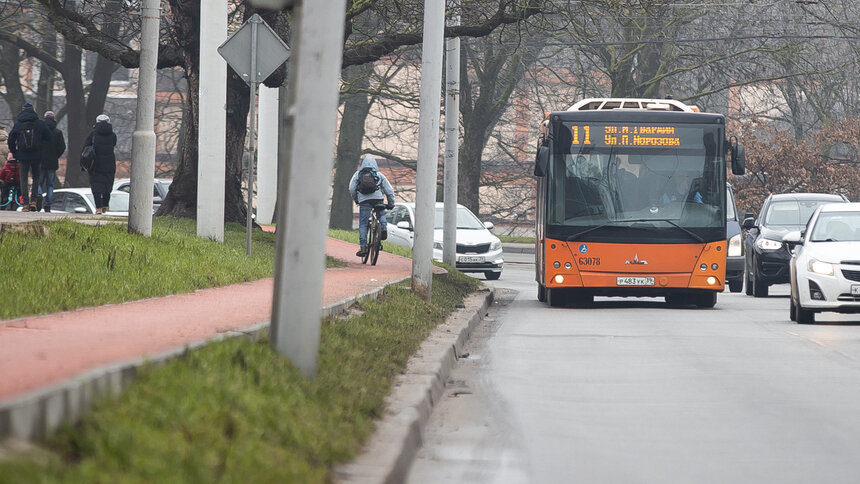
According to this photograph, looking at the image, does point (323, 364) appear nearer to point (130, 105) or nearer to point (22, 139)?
point (22, 139)

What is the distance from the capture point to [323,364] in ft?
24.9

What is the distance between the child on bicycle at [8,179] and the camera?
84.5 feet

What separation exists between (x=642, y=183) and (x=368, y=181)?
14.7ft

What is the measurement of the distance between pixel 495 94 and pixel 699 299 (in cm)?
2502

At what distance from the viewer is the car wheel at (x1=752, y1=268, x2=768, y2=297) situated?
2358cm

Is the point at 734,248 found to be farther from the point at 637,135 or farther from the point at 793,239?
the point at 793,239

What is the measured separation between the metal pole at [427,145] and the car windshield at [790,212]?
1066 cm

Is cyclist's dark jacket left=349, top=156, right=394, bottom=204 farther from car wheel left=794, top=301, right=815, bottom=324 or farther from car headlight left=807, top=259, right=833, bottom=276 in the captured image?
car headlight left=807, top=259, right=833, bottom=276

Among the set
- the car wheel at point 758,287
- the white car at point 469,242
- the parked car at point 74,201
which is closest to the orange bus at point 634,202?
the car wheel at point 758,287

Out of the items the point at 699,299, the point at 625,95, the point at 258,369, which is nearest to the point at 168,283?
the point at 258,369

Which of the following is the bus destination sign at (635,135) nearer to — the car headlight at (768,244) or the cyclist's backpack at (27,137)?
the car headlight at (768,244)

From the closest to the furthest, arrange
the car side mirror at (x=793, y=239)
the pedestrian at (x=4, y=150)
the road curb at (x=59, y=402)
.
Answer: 1. the road curb at (x=59, y=402)
2. the car side mirror at (x=793, y=239)
3. the pedestrian at (x=4, y=150)

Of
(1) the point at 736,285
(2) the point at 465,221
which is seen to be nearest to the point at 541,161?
(1) the point at 736,285

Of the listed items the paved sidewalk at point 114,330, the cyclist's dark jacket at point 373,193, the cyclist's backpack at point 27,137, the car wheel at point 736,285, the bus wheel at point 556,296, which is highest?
the cyclist's backpack at point 27,137
